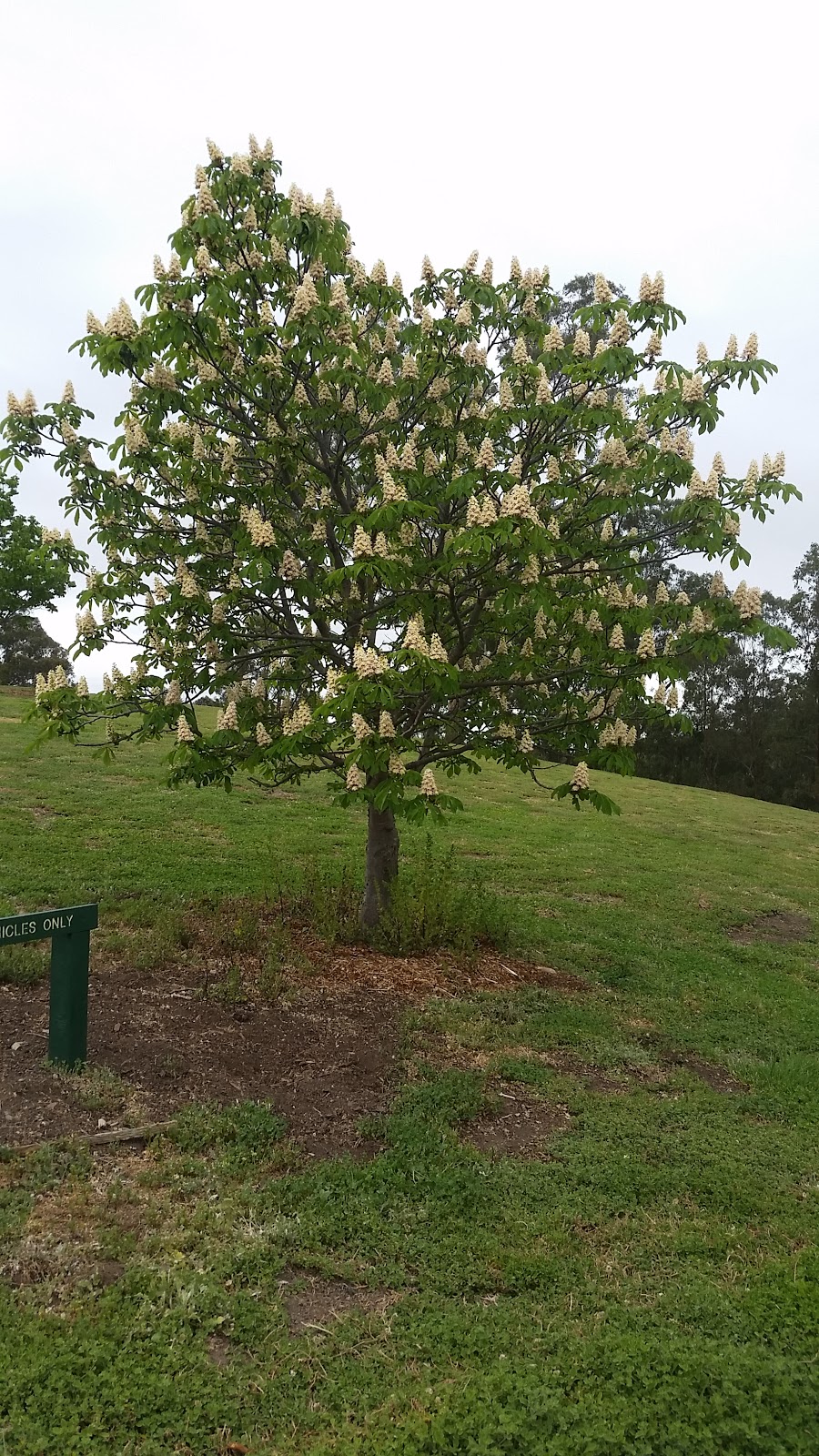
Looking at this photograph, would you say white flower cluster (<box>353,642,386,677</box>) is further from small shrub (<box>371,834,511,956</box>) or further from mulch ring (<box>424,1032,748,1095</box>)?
small shrub (<box>371,834,511,956</box>)

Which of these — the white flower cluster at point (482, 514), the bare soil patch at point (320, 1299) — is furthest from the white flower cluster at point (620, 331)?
the bare soil patch at point (320, 1299)

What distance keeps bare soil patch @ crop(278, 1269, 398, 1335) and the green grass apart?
0.14 ft

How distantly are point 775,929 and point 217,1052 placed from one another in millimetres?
8253

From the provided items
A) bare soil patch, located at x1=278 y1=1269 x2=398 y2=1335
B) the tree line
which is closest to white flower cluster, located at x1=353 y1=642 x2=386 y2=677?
bare soil patch, located at x1=278 y1=1269 x2=398 y2=1335

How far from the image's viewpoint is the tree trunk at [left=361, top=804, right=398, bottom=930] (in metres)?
8.40

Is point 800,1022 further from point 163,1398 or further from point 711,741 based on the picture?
point 711,741

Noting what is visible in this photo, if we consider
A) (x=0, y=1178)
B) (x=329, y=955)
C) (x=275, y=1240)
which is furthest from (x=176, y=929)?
(x=275, y=1240)

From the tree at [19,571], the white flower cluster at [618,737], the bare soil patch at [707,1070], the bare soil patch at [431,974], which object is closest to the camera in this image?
the bare soil patch at [707,1070]

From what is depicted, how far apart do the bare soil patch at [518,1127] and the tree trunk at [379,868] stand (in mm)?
2986

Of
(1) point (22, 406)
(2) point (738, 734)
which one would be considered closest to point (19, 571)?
(1) point (22, 406)

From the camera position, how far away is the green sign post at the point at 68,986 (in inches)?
204

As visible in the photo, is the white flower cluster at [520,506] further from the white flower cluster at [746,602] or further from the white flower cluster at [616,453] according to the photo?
the white flower cluster at [746,602]

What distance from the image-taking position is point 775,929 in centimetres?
1139

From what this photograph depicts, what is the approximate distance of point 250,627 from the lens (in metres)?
7.52
